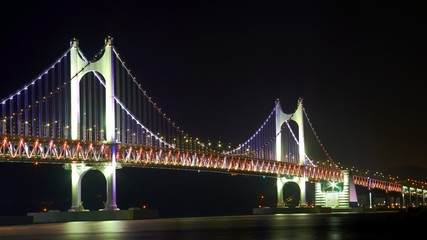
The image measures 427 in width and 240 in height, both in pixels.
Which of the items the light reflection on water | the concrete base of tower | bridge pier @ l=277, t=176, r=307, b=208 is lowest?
the light reflection on water

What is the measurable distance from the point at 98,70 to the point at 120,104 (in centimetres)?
366

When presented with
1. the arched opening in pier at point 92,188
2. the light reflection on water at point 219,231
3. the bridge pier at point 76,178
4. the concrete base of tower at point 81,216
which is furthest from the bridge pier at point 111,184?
the arched opening in pier at point 92,188

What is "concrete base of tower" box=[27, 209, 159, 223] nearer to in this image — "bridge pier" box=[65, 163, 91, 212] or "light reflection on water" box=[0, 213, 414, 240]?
"bridge pier" box=[65, 163, 91, 212]

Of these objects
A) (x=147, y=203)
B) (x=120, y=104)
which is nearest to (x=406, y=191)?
(x=147, y=203)

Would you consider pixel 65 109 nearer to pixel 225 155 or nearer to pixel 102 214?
pixel 102 214

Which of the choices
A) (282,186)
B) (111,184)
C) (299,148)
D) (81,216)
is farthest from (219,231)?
(299,148)

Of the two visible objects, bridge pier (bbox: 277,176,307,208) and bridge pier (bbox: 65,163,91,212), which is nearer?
bridge pier (bbox: 65,163,91,212)

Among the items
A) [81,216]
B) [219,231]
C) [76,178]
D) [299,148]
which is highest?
[299,148]

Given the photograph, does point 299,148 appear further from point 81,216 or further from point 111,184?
point 81,216

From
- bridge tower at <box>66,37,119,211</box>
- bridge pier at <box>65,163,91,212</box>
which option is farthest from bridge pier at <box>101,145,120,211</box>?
bridge pier at <box>65,163,91,212</box>

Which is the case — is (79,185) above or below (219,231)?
above

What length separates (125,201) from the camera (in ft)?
477

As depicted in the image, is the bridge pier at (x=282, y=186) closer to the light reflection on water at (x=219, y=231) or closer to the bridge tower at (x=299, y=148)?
the bridge tower at (x=299, y=148)

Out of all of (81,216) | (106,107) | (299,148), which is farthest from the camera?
(299,148)
